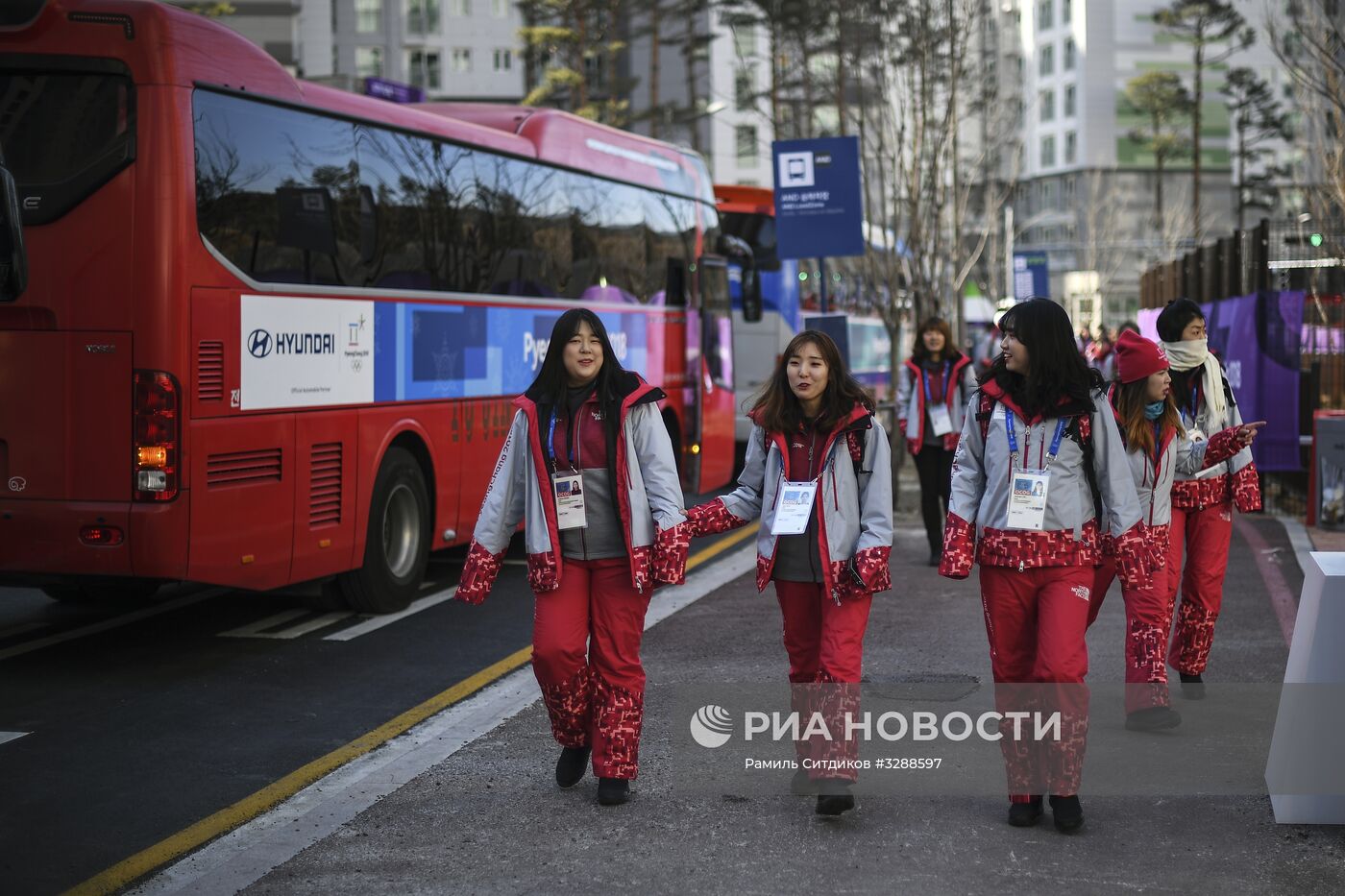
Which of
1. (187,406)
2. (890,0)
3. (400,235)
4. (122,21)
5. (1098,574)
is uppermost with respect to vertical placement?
(890,0)

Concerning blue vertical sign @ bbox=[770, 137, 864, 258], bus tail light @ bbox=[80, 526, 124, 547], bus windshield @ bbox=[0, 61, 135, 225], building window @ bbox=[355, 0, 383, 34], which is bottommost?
bus tail light @ bbox=[80, 526, 124, 547]

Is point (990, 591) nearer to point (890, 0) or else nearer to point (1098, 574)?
point (1098, 574)

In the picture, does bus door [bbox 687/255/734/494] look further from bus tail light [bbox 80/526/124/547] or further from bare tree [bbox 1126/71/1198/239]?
bare tree [bbox 1126/71/1198/239]

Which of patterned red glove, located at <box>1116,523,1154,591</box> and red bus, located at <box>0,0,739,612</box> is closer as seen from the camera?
patterned red glove, located at <box>1116,523,1154,591</box>

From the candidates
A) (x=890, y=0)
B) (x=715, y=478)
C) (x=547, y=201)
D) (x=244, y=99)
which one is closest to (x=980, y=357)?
(x=890, y=0)

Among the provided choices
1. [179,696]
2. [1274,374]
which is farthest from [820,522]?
[1274,374]

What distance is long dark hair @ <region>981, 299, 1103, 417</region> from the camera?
591 cm

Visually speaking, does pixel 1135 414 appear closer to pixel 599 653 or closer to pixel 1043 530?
pixel 1043 530

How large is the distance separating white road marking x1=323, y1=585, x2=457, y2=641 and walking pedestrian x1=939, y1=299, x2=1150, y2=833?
4.67 m

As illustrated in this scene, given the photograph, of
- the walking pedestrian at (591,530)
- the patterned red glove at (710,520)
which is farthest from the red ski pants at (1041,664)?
the walking pedestrian at (591,530)

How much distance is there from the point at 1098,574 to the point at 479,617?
490cm

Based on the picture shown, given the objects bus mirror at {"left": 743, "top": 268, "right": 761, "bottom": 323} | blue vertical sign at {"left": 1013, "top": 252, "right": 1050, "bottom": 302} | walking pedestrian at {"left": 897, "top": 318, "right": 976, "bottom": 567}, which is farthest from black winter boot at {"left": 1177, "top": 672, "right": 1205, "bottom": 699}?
blue vertical sign at {"left": 1013, "top": 252, "right": 1050, "bottom": 302}

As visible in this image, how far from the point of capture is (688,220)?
16.8 m

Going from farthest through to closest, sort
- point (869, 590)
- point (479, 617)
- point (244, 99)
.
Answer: point (479, 617)
point (244, 99)
point (869, 590)
